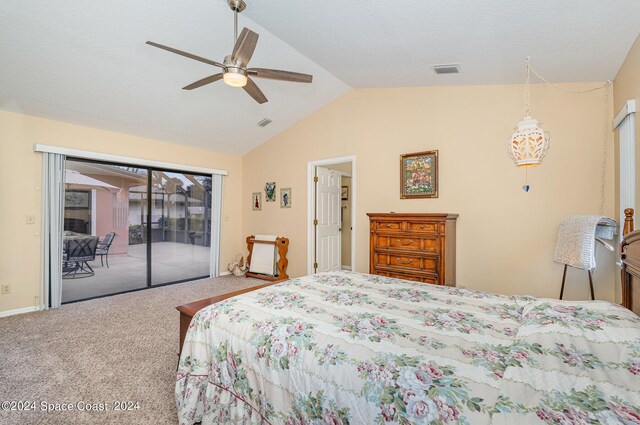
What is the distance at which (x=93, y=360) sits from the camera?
94.0 inches

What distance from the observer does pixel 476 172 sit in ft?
11.0

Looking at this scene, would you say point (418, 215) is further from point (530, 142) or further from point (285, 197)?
point (285, 197)

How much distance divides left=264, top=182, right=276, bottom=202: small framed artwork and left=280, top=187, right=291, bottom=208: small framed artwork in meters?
0.21

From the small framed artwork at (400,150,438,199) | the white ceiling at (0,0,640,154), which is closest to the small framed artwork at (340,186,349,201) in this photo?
the small framed artwork at (400,150,438,199)

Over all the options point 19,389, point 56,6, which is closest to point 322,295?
point 19,389

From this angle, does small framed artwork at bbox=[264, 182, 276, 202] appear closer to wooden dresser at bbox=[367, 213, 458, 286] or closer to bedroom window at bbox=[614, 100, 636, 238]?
wooden dresser at bbox=[367, 213, 458, 286]

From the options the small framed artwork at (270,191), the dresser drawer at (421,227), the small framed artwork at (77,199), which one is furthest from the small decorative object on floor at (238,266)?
the dresser drawer at (421,227)

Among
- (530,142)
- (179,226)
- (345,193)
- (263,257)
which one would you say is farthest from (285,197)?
(530,142)

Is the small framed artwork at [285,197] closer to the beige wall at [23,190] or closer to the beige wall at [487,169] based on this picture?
the beige wall at [487,169]

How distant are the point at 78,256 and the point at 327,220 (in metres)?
3.86

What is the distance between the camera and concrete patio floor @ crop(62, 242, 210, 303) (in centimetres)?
410

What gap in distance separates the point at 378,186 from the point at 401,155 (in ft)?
1.76

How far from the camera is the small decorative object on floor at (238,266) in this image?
5.54 metres

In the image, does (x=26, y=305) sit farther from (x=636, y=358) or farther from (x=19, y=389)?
(x=636, y=358)
